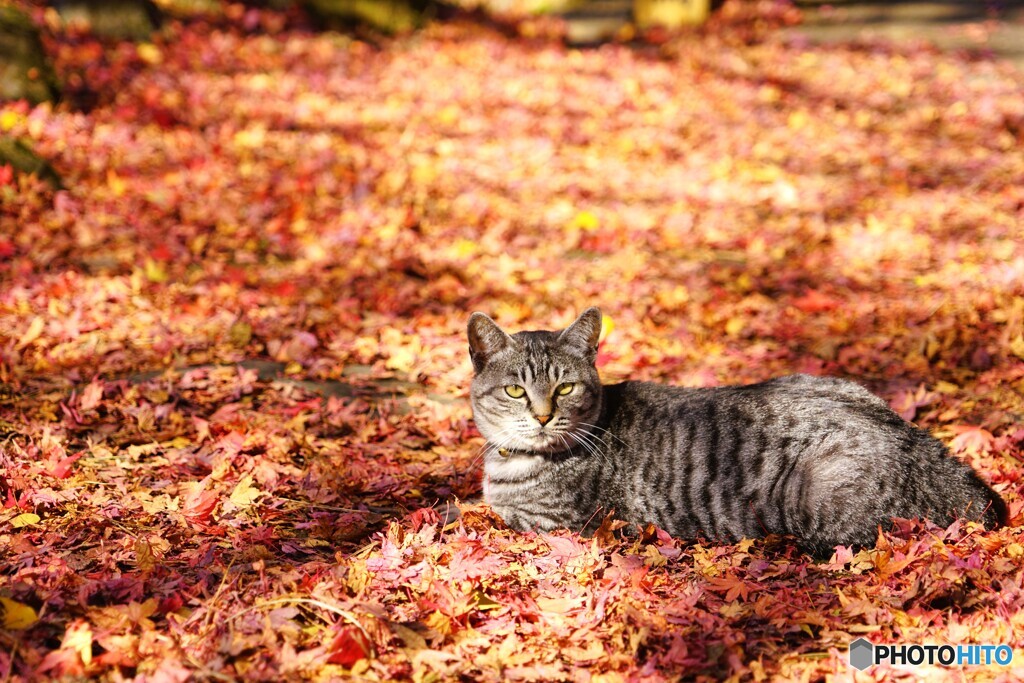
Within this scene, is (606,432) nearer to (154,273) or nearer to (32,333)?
(32,333)

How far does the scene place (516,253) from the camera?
32.7 feet

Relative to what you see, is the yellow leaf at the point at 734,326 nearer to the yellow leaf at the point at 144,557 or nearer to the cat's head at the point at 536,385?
the cat's head at the point at 536,385

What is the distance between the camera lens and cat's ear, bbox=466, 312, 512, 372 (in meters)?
5.42

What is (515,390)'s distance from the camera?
17.4 feet

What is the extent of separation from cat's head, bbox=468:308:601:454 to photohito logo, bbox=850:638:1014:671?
6.26 feet

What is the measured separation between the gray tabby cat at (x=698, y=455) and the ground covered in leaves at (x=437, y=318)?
7.4 inches

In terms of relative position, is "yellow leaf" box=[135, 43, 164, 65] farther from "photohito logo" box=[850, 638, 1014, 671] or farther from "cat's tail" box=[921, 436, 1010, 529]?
"photohito logo" box=[850, 638, 1014, 671]

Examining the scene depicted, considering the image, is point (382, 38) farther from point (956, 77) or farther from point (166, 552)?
point (166, 552)

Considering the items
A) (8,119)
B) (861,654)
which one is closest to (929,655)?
(861,654)

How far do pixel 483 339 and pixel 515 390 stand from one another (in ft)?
1.35

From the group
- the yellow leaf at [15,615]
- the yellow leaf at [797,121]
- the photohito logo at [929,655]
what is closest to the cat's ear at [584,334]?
the photohito logo at [929,655]

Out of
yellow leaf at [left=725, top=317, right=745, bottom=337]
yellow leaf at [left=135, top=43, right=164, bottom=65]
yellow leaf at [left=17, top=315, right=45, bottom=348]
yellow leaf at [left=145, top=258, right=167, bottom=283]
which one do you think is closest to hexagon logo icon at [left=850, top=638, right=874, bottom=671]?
yellow leaf at [left=725, top=317, right=745, bottom=337]

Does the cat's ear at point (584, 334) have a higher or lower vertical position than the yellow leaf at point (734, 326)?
higher

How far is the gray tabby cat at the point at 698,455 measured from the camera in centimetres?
486
